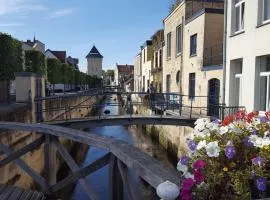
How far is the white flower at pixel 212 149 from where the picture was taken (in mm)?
2395

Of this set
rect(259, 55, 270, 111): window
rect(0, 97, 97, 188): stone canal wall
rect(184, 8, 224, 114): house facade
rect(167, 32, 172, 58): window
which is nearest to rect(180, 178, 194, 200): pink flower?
rect(0, 97, 97, 188): stone canal wall

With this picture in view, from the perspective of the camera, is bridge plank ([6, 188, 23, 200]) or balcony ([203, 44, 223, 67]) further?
balcony ([203, 44, 223, 67])

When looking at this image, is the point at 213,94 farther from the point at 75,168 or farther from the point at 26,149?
the point at 75,168

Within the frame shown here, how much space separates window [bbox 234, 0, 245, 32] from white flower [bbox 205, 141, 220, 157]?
1260 cm

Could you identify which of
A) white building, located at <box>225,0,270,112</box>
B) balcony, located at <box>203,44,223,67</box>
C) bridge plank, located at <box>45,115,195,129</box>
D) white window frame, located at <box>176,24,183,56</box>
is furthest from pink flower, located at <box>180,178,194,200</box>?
white window frame, located at <box>176,24,183,56</box>

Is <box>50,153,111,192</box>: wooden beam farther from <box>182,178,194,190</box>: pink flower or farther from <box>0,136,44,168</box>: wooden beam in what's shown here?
<box>182,178,194,190</box>: pink flower

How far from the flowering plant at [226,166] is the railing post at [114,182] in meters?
0.99

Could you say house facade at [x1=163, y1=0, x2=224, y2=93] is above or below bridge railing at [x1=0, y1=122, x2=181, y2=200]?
above

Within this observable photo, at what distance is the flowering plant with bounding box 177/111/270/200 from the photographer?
224 cm

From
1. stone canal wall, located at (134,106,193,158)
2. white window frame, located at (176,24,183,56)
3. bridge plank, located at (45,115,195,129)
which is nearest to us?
bridge plank, located at (45,115,195,129)

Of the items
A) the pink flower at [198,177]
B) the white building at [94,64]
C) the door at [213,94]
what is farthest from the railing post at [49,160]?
the white building at [94,64]

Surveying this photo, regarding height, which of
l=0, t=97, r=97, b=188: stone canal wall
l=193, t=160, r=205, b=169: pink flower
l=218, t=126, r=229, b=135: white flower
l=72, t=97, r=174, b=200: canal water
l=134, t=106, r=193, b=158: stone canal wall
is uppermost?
l=218, t=126, r=229, b=135: white flower

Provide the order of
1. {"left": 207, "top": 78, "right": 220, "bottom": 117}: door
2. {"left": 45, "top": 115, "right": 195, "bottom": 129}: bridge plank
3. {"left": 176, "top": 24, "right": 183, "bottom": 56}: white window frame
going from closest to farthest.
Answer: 1. {"left": 45, "top": 115, "right": 195, "bottom": 129}: bridge plank
2. {"left": 207, "top": 78, "right": 220, "bottom": 117}: door
3. {"left": 176, "top": 24, "right": 183, "bottom": 56}: white window frame

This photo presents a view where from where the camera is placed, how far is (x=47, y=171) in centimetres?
505
